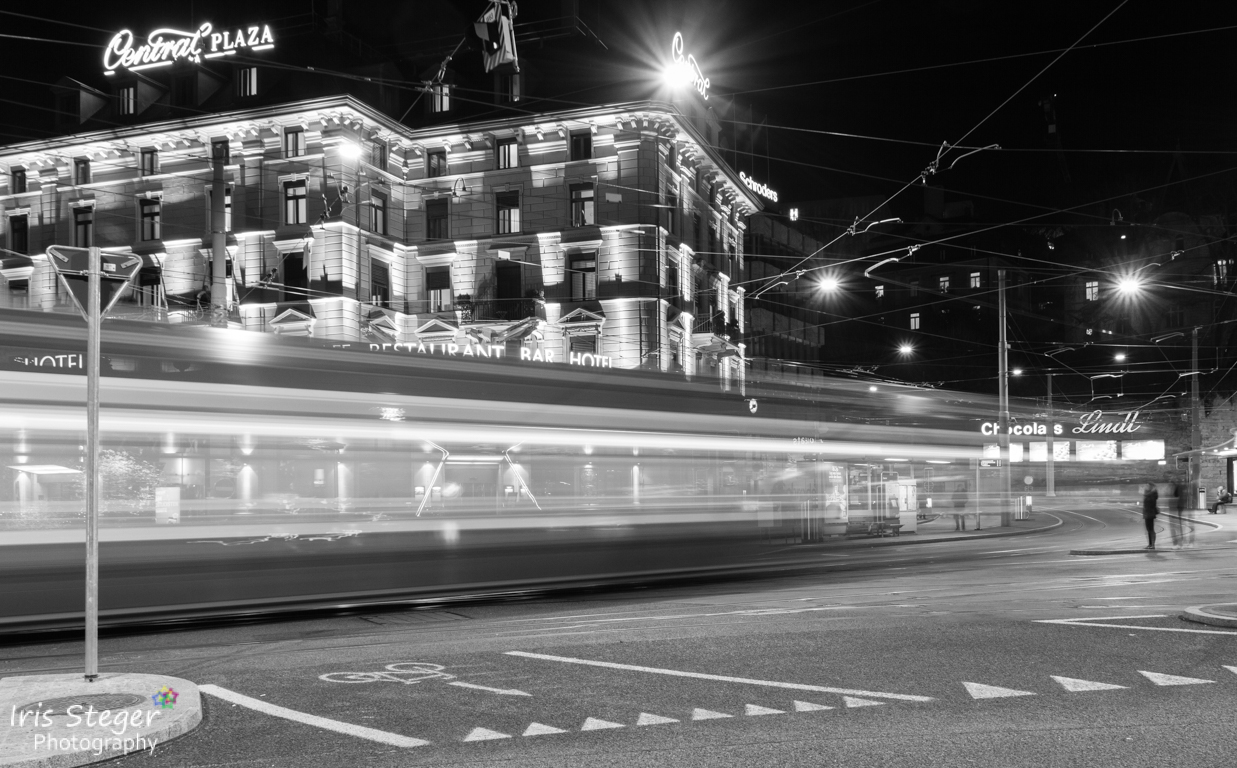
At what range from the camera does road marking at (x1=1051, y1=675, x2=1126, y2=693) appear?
7969 millimetres

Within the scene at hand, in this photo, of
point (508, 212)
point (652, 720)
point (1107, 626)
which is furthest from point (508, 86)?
point (652, 720)

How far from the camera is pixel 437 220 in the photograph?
47.6 meters

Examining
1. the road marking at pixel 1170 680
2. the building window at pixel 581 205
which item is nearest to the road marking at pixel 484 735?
the road marking at pixel 1170 680

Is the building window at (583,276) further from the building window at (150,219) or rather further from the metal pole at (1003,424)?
the building window at (150,219)

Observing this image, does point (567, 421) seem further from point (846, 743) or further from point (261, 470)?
point (846, 743)

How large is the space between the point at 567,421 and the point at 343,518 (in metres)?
3.24

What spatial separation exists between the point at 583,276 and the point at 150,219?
1804 cm

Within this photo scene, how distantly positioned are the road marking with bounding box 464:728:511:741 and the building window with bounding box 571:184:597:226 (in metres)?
39.5

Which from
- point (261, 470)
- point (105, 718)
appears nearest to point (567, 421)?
point (261, 470)

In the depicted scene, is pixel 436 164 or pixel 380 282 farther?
pixel 436 164

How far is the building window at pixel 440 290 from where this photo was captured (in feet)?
154

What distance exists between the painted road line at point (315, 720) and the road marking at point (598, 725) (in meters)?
1.00

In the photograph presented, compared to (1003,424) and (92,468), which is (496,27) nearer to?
(1003,424)

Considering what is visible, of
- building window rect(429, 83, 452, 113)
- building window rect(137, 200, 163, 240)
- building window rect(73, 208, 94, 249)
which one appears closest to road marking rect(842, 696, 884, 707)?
building window rect(429, 83, 452, 113)
